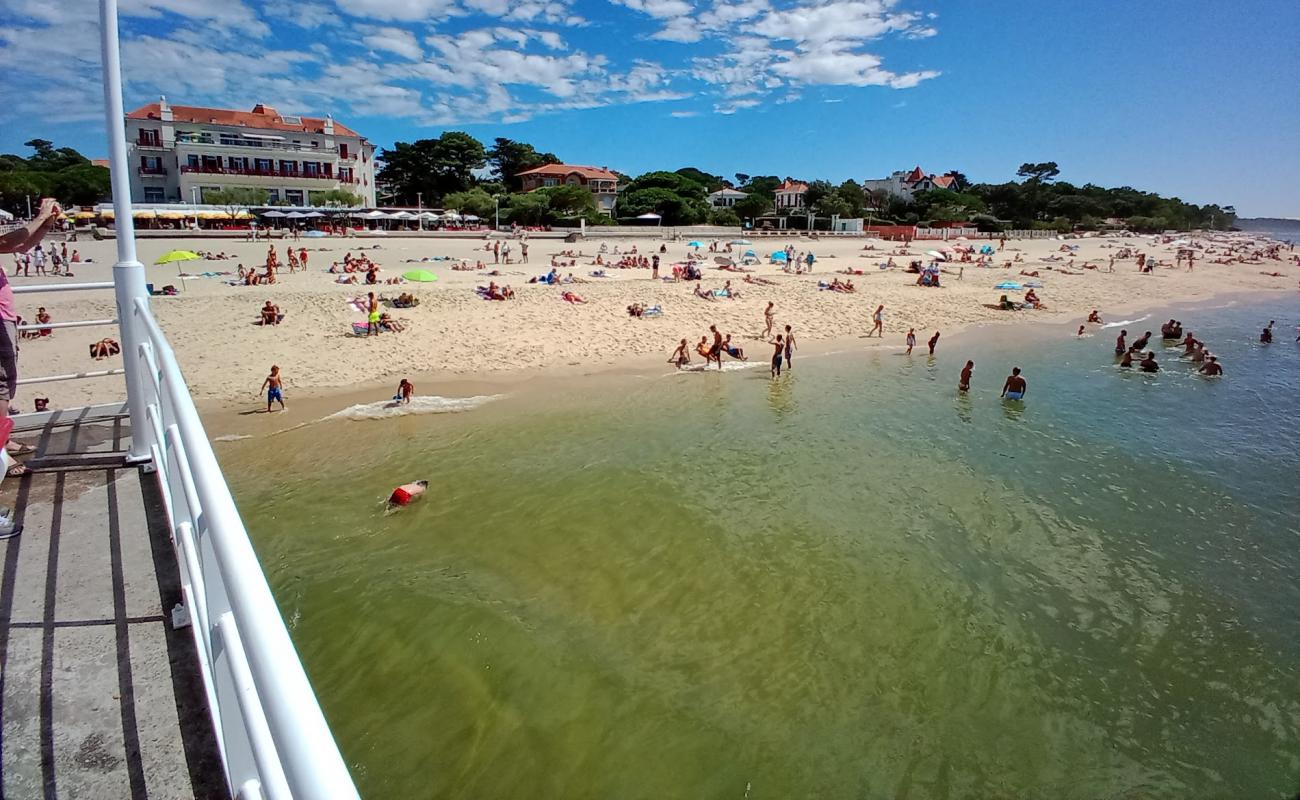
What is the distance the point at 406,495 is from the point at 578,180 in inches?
2989

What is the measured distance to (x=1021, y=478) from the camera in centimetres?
1252

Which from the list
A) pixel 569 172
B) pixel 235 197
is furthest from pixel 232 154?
pixel 569 172

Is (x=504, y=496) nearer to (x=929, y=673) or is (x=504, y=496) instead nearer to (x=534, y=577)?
(x=534, y=577)

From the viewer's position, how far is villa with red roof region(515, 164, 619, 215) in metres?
81.2

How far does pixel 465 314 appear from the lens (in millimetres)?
21828

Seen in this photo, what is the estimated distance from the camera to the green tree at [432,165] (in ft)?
250

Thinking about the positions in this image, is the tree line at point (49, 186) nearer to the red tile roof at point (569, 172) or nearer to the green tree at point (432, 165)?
the green tree at point (432, 165)

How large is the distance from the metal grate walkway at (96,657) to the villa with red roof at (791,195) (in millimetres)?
97556

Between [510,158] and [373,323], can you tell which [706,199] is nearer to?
[510,158]

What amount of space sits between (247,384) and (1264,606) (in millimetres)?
17956

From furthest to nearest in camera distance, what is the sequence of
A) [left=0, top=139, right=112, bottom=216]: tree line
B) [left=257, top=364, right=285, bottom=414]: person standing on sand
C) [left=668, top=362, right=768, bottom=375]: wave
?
[left=0, top=139, right=112, bottom=216]: tree line, [left=668, top=362, right=768, bottom=375]: wave, [left=257, top=364, right=285, bottom=414]: person standing on sand

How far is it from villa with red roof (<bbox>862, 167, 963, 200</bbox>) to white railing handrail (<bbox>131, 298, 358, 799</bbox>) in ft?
400

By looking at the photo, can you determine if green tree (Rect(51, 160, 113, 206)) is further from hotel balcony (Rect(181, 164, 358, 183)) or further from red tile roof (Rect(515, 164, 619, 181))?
red tile roof (Rect(515, 164, 619, 181))

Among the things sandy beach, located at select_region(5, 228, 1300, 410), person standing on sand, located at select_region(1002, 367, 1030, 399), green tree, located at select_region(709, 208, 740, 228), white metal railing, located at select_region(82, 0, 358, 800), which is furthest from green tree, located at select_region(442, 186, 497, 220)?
white metal railing, located at select_region(82, 0, 358, 800)
